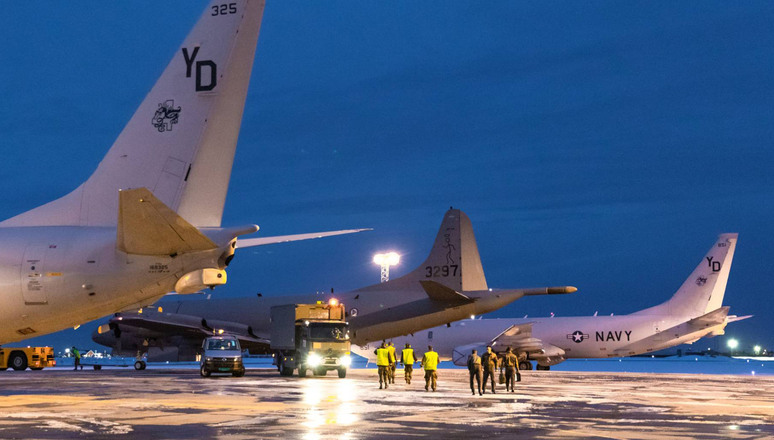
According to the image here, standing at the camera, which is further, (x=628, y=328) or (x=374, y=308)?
(x=628, y=328)

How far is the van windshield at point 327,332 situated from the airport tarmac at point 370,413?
8.28 meters

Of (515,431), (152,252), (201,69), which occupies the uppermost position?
(201,69)

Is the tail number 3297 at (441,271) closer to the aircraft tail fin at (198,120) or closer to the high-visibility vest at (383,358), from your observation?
the high-visibility vest at (383,358)

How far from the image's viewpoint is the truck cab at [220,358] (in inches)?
1421

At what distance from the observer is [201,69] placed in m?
15.5

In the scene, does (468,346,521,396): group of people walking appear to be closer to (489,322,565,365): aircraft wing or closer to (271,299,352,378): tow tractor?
(271,299,352,378): tow tractor

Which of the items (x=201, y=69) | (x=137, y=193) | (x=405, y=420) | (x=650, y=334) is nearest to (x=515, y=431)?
(x=405, y=420)

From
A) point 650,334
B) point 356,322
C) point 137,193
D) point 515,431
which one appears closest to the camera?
point 137,193

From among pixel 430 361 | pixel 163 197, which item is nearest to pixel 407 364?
pixel 430 361

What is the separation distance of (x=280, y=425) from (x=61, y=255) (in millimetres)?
5273

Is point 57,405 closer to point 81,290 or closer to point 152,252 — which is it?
point 81,290

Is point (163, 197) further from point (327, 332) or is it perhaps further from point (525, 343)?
point (525, 343)

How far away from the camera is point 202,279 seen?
15.0 metres

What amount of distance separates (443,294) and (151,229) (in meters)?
26.7
